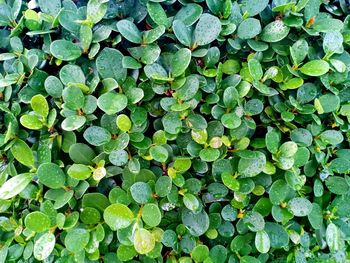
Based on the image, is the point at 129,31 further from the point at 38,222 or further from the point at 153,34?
the point at 38,222

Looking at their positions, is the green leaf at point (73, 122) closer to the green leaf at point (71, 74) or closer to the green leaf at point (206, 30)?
the green leaf at point (71, 74)

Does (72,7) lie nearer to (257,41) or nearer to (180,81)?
(180,81)

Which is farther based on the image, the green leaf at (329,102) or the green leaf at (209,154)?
the green leaf at (329,102)

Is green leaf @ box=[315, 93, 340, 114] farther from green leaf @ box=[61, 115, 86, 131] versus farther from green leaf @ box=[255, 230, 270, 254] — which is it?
green leaf @ box=[61, 115, 86, 131]

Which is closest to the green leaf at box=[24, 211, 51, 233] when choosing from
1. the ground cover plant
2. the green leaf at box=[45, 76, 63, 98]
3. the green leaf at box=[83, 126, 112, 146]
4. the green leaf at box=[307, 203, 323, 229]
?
the ground cover plant

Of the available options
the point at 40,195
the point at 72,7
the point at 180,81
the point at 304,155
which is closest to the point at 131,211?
the point at 40,195

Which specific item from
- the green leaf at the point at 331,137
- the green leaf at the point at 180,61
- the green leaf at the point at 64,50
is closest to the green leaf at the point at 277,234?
the green leaf at the point at 331,137
